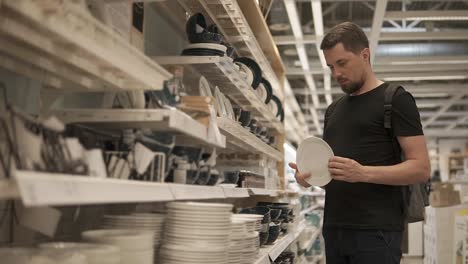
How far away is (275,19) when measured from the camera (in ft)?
22.6

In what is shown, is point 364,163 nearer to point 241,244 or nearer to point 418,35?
point 241,244

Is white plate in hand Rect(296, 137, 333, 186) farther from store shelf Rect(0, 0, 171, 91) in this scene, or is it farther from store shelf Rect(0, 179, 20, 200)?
store shelf Rect(0, 179, 20, 200)

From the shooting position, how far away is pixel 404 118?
240 centimetres

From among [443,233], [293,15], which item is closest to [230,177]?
[293,15]

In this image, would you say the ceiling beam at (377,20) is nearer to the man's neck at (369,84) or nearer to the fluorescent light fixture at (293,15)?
the fluorescent light fixture at (293,15)

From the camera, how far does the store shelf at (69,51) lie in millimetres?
1098

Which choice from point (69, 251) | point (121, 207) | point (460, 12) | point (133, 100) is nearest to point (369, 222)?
point (121, 207)

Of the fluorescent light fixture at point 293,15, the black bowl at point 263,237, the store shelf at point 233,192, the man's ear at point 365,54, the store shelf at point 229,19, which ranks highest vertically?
the fluorescent light fixture at point 293,15

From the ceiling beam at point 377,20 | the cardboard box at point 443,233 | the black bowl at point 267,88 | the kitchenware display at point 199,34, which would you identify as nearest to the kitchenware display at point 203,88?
the kitchenware display at point 199,34

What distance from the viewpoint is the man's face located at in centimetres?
258

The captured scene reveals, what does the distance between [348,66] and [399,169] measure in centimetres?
57

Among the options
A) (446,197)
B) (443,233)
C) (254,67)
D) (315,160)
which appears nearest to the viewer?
(315,160)

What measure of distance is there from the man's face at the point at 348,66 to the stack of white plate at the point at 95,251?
5.13 ft

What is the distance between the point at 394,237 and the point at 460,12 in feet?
13.6
